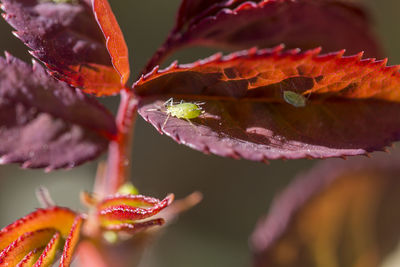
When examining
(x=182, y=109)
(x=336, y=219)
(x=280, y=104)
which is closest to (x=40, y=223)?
(x=182, y=109)

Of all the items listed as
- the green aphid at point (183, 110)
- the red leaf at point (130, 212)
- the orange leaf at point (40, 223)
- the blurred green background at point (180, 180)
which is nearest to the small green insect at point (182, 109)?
the green aphid at point (183, 110)

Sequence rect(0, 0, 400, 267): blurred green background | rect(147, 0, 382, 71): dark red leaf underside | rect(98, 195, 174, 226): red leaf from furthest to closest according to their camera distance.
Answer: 1. rect(0, 0, 400, 267): blurred green background
2. rect(147, 0, 382, 71): dark red leaf underside
3. rect(98, 195, 174, 226): red leaf

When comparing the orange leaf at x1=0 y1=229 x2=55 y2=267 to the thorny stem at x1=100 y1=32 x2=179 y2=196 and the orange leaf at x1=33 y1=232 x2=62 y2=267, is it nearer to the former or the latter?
the orange leaf at x1=33 y1=232 x2=62 y2=267

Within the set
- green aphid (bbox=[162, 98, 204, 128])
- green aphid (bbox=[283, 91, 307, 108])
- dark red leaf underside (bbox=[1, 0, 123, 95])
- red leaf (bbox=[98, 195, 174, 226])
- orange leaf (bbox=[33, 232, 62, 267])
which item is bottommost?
orange leaf (bbox=[33, 232, 62, 267])

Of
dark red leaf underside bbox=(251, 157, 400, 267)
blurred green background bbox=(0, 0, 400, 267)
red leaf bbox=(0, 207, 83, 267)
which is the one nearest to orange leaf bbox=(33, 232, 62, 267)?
red leaf bbox=(0, 207, 83, 267)

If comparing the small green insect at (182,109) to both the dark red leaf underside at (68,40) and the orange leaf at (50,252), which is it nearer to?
the dark red leaf underside at (68,40)

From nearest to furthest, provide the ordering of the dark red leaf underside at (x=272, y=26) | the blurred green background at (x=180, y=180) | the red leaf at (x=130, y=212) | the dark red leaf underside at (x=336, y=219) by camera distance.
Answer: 1. the red leaf at (x=130, y=212)
2. the dark red leaf underside at (x=272, y=26)
3. the dark red leaf underside at (x=336, y=219)
4. the blurred green background at (x=180, y=180)
